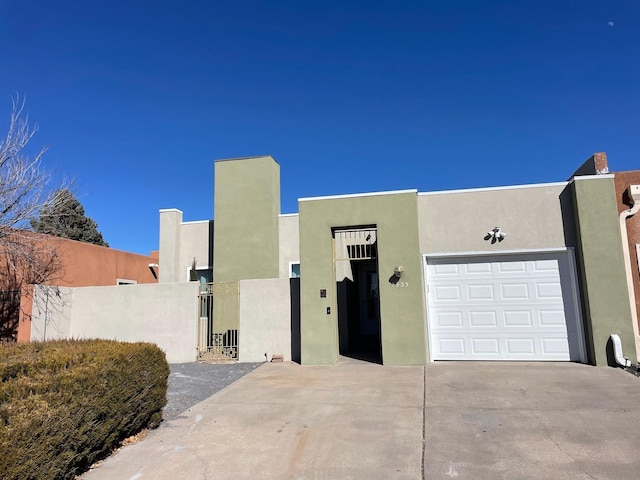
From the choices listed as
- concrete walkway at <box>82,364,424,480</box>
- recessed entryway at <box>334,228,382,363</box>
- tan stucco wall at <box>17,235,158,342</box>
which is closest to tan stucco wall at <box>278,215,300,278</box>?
recessed entryway at <box>334,228,382,363</box>

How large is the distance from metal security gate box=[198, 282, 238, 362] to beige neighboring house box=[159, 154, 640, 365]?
6cm

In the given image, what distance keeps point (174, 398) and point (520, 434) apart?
5649mm

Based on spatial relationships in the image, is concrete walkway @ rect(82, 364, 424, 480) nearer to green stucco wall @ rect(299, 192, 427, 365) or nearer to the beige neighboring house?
green stucco wall @ rect(299, 192, 427, 365)

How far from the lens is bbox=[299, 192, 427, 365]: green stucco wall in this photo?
387 inches

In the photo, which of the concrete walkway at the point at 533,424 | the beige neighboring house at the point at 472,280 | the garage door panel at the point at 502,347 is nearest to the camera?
the concrete walkway at the point at 533,424

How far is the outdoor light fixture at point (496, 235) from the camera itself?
9.88 m

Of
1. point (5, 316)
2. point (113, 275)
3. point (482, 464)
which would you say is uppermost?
point (113, 275)

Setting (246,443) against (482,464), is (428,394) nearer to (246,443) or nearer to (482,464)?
(482,464)

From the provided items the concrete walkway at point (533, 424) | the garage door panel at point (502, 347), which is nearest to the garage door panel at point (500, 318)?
the garage door panel at point (502, 347)

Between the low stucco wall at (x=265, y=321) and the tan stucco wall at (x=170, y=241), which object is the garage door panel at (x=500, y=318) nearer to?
the low stucco wall at (x=265, y=321)

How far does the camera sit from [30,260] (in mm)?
12125

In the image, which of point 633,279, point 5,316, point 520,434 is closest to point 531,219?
point 633,279

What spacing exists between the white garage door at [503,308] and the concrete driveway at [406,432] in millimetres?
1299

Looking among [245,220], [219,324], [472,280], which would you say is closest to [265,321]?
[219,324]
